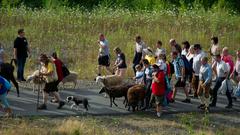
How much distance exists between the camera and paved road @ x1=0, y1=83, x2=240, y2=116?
56.2 ft

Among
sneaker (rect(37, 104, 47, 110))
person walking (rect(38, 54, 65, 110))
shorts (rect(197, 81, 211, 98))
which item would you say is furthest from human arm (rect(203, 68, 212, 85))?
sneaker (rect(37, 104, 47, 110))

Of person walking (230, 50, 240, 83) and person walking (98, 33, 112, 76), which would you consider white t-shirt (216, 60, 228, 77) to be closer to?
person walking (230, 50, 240, 83)

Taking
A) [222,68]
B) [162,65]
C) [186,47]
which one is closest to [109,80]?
[162,65]

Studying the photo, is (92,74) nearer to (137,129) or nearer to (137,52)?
(137,52)

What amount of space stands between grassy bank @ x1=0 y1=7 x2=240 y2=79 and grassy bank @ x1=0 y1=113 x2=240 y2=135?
7749 mm

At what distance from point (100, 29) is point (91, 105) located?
1241 centimetres

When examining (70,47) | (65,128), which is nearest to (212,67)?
(65,128)

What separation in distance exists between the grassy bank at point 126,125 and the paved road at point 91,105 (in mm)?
530

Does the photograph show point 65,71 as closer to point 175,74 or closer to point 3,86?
point 3,86

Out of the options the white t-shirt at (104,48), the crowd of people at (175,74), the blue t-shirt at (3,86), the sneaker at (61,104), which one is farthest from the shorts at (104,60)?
the blue t-shirt at (3,86)

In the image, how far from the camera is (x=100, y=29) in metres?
30.1

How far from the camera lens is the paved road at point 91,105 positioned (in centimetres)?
1714

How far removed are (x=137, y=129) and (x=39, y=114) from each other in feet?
9.49

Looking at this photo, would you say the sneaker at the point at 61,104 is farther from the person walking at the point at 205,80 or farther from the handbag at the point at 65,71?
the person walking at the point at 205,80
